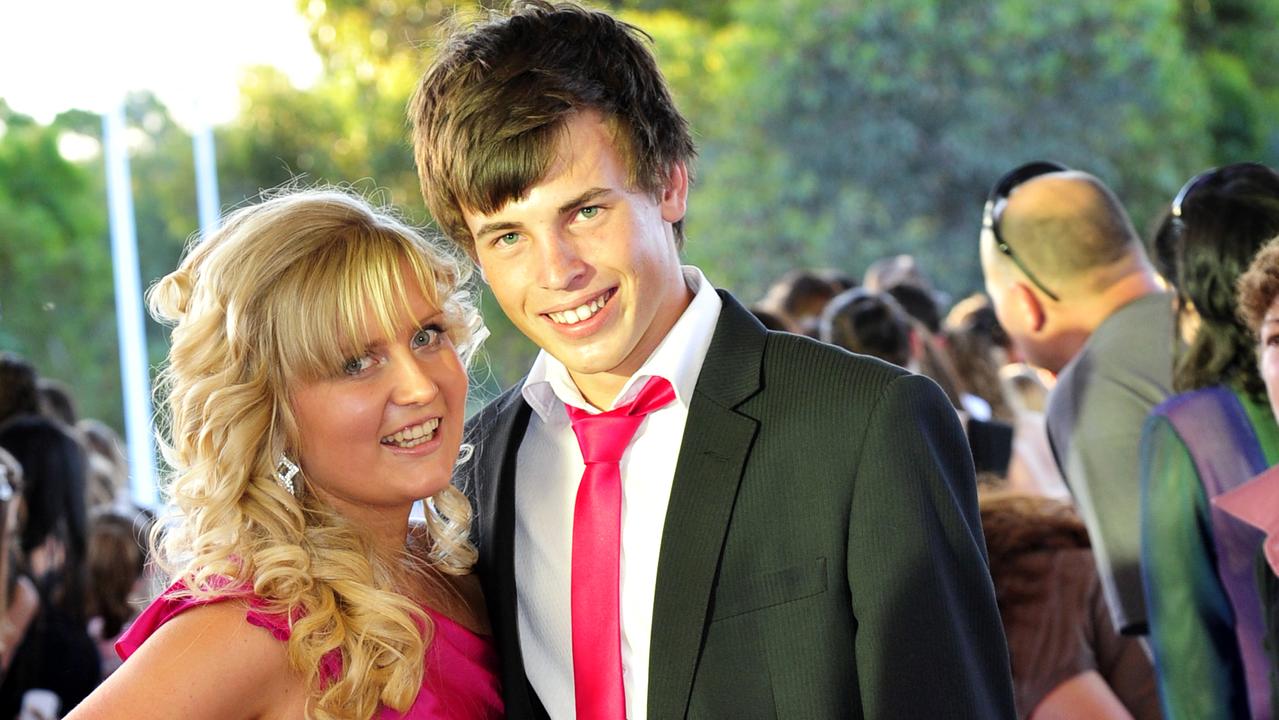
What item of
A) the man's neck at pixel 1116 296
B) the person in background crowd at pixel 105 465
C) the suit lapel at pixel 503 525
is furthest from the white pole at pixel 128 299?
the suit lapel at pixel 503 525

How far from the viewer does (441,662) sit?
234 cm

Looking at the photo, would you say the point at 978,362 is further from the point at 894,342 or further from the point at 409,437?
the point at 409,437

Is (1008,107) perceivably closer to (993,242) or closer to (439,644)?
(993,242)

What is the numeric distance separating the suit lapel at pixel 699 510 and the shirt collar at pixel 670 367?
0.04m

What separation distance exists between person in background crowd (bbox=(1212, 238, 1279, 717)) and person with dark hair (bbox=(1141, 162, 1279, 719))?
161 mm

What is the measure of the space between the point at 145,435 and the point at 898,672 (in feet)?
40.9

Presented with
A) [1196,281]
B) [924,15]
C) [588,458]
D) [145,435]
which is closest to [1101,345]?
[1196,281]

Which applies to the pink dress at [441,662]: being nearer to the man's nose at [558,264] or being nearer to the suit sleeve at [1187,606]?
the man's nose at [558,264]

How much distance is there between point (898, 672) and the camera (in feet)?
6.36

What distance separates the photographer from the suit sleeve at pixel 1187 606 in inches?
111

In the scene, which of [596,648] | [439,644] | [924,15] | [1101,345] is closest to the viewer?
[596,648]

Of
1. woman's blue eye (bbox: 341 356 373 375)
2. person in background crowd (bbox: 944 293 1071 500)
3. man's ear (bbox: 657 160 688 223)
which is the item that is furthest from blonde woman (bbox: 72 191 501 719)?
person in background crowd (bbox: 944 293 1071 500)

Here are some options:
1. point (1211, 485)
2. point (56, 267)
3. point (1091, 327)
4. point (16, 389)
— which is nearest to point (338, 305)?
point (1211, 485)

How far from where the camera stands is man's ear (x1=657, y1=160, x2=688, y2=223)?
2.38 m
